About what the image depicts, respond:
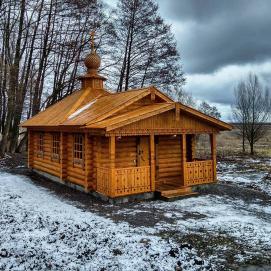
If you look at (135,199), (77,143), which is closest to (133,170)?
(135,199)

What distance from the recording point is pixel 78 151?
47.5 ft

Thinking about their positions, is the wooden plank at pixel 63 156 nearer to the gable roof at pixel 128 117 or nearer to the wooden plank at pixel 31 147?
the gable roof at pixel 128 117

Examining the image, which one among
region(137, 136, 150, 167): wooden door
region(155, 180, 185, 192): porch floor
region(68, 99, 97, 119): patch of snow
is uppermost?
region(68, 99, 97, 119): patch of snow

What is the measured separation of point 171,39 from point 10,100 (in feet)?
41.3

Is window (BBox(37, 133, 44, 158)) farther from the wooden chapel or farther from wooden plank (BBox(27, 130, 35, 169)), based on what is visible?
the wooden chapel

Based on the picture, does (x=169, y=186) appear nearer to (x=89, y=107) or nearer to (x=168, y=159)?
(x=168, y=159)

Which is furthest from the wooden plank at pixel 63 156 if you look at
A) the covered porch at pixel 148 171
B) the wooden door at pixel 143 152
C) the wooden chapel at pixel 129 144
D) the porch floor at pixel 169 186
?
the porch floor at pixel 169 186

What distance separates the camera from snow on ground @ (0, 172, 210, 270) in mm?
7109

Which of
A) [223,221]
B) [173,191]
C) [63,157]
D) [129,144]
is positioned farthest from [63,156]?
[223,221]

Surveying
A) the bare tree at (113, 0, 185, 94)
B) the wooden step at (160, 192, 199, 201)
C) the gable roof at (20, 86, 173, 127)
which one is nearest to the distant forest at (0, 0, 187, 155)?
the bare tree at (113, 0, 185, 94)

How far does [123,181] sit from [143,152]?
2.23m

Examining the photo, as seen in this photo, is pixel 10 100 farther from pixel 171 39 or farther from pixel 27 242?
pixel 27 242

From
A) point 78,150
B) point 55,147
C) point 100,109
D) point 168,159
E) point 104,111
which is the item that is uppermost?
point 100,109

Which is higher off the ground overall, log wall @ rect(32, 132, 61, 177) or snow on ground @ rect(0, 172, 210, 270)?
log wall @ rect(32, 132, 61, 177)
